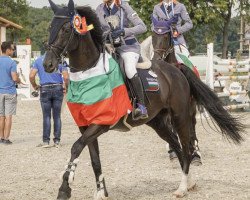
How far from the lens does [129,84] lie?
753 cm

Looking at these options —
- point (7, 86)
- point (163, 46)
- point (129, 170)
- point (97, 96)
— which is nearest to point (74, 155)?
point (97, 96)

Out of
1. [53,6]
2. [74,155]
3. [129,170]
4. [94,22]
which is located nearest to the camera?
[74,155]

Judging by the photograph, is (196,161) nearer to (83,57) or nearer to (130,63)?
(130,63)

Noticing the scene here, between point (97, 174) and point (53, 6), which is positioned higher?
point (53, 6)

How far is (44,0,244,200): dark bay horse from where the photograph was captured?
6.65 metres

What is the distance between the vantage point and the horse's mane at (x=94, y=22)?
7074mm

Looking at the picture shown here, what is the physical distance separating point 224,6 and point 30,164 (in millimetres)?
47756

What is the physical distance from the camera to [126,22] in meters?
7.81

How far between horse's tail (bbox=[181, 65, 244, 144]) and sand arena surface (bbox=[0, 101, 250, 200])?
66 cm

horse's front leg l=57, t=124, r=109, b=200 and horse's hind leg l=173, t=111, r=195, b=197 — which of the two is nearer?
horse's front leg l=57, t=124, r=109, b=200

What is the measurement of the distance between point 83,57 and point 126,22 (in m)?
1.07

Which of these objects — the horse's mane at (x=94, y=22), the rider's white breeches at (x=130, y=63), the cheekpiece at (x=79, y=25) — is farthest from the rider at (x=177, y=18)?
the cheekpiece at (x=79, y=25)

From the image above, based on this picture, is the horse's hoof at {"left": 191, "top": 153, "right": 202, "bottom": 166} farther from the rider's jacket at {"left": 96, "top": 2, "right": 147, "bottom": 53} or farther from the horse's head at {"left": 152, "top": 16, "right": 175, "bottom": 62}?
the rider's jacket at {"left": 96, "top": 2, "right": 147, "bottom": 53}

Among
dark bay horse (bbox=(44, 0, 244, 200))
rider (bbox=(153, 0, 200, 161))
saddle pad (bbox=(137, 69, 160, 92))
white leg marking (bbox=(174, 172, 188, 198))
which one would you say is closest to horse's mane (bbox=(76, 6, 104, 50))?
dark bay horse (bbox=(44, 0, 244, 200))
